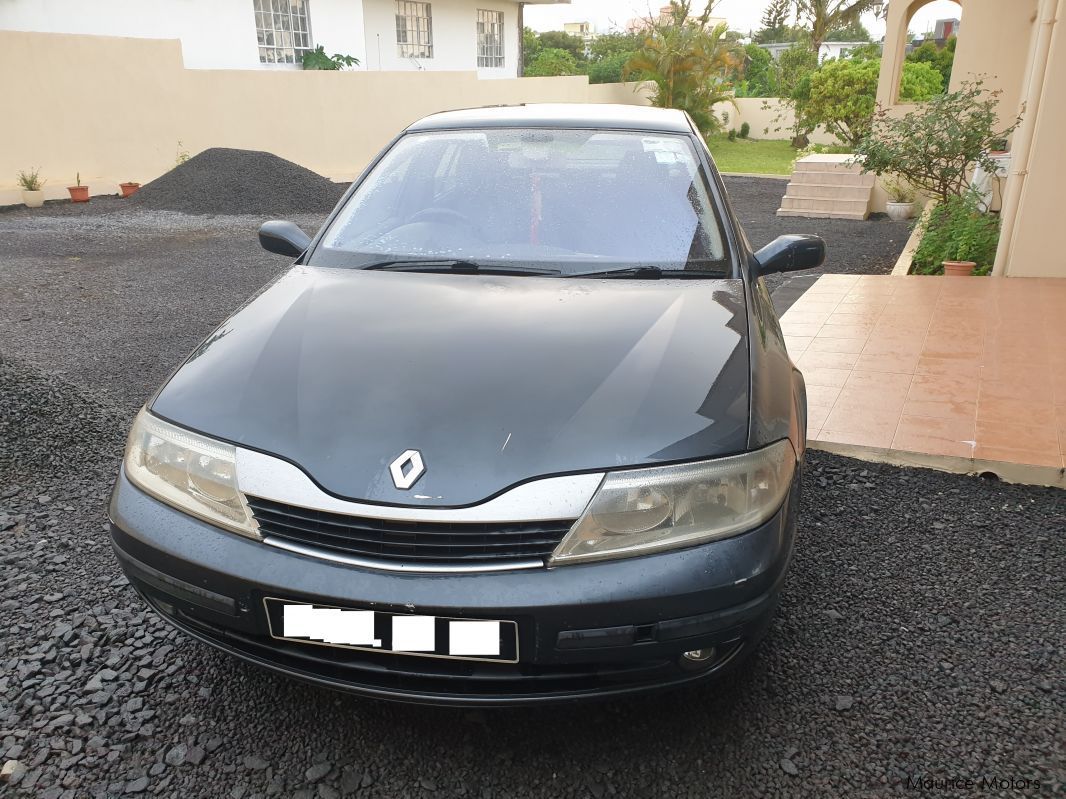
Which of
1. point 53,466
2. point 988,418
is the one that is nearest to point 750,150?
point 988,418

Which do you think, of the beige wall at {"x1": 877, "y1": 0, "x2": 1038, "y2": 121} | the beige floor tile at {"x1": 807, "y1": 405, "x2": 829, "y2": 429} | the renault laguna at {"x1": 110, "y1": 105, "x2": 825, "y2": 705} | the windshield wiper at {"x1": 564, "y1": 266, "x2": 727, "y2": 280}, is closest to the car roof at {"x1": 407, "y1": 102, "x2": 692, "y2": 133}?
the windshield wiper at {"x1": 564, "y1": 266, "x2": 727, "y2": 280}

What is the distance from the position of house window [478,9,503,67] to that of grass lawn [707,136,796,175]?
22.7 ft

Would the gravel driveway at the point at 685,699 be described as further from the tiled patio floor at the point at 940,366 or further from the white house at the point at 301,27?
the white house at the point at 301,27

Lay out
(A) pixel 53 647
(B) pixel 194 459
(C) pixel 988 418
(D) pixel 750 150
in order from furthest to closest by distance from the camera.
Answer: (D) pixel 750 150, (C) pixel 988 418, (A) pixel 53 647, (B) pixel 194 459

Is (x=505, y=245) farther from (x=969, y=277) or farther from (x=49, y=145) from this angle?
(x=49, y=145)

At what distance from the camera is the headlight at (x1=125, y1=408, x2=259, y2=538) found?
1878 mm

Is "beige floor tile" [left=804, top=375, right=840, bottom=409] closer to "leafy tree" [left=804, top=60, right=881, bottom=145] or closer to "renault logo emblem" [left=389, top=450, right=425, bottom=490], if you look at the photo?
"renault logo emblem" [left=389, top=450, right=425, bottom=490]

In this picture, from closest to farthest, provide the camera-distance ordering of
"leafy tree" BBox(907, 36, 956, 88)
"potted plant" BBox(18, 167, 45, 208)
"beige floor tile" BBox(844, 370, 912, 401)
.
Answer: "beige floor tile" BBox(844, 370, 912, 401) < "potted plant" BBox(18, 167, 45, 208) < "leafy tree" BBox(907, 36, 956, 88)

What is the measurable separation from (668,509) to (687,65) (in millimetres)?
22521

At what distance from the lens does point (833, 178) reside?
41.5ft

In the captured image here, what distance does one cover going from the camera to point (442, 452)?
5.99ft

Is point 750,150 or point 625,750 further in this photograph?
point 750,150

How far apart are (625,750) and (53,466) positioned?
2.95 metres

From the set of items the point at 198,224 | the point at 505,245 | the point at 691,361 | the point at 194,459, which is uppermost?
the point at 505,245
